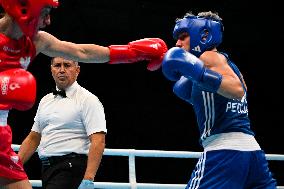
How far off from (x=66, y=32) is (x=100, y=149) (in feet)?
17.9

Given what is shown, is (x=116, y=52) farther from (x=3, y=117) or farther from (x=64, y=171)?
(x=64, y=171)

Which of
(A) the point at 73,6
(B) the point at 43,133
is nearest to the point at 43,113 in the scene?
(B) the point at 43,133

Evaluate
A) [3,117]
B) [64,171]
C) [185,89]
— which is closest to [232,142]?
[185,89]

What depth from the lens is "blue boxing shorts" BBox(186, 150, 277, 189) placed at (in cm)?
224

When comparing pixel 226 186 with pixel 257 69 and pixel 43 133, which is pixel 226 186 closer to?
pixel 43 133

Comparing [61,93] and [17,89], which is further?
[61,93]

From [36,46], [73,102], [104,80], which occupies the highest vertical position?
[36,46]

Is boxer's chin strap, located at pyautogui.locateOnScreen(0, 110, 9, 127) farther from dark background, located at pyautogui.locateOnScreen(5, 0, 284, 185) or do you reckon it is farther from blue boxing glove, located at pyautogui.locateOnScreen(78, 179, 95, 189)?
dark background, located at pyautogui.locateOnScreen(5, 0, 284, 185)

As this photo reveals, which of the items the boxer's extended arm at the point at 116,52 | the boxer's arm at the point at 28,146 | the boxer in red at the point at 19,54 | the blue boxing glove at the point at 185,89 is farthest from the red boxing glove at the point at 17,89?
the boxer's arm at the point at 28,146

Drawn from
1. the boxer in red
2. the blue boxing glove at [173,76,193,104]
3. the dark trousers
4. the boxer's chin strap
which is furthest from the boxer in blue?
the dark trousers

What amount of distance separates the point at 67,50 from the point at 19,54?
0.90 feet

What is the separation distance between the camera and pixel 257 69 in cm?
948

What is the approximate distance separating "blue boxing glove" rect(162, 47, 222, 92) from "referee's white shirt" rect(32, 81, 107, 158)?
3.09 feet

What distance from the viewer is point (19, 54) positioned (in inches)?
91.0
